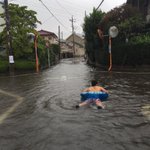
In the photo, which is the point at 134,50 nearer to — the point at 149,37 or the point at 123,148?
the point at 149,37

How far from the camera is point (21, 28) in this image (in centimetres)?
2722

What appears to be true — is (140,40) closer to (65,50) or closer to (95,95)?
(95,95)

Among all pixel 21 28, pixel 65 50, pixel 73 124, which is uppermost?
pixel 21 28

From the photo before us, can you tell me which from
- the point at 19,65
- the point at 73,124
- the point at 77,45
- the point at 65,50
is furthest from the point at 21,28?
the point at 77,45

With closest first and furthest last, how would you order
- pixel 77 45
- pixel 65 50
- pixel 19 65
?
pixel 19 65
pixel 65 50
pixel 77 45

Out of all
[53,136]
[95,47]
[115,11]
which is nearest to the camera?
[53,136]

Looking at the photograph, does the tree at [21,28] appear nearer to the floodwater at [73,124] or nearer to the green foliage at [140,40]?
the green foliage at [140,40]

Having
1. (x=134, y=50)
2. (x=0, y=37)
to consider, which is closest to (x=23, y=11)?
(x=0, y=37)

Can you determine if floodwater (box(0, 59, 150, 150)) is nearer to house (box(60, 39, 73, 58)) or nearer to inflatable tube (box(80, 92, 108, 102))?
inflatable tube (box(80, 92, 108, 102))

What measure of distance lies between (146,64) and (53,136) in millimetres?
17474

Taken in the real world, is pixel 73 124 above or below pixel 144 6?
below

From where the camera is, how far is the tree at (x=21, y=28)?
26.8 meters

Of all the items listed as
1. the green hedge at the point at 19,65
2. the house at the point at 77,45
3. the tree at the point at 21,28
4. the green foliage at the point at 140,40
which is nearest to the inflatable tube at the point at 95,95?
the green foliage at the point at 140,40

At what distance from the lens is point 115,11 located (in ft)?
85.0
